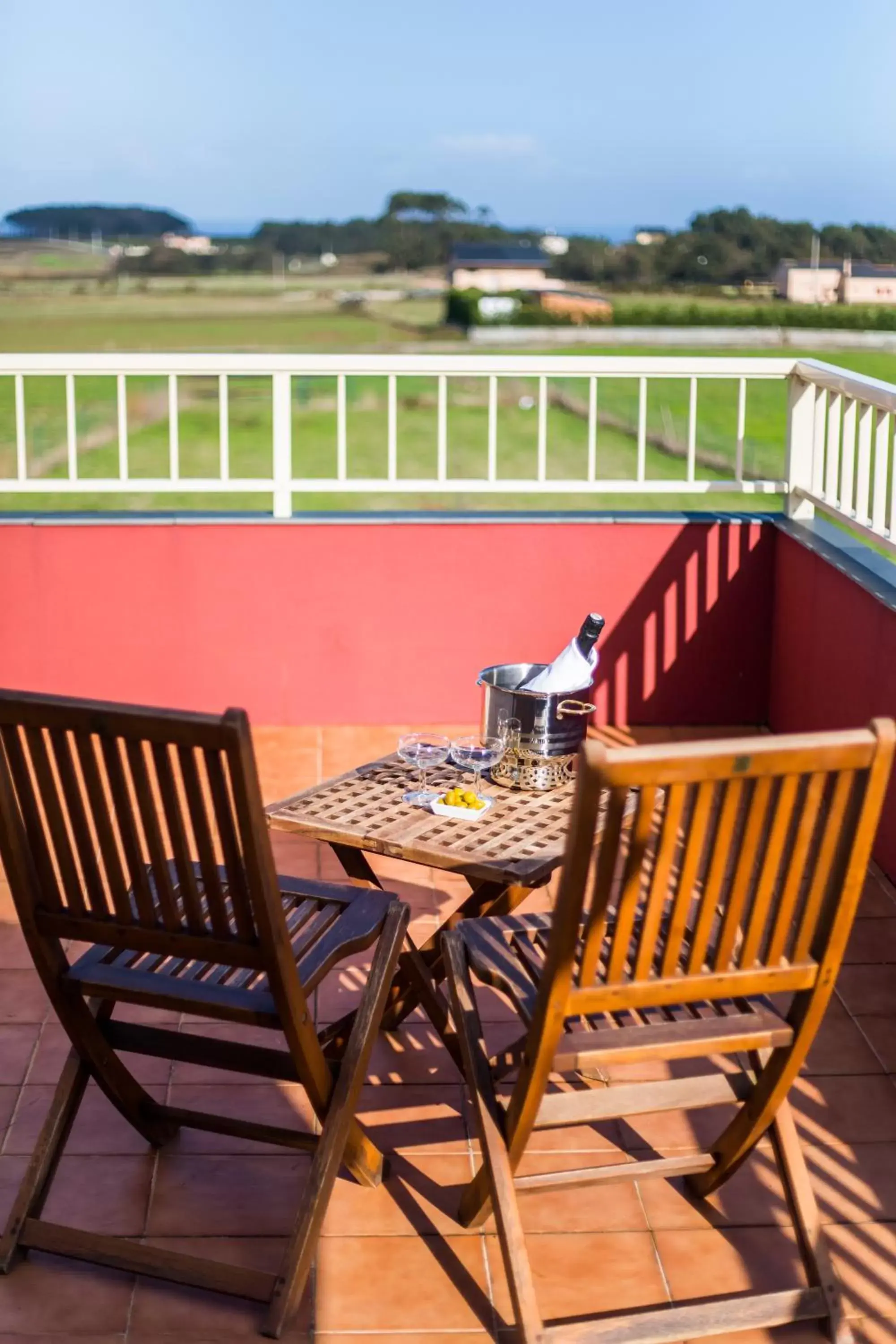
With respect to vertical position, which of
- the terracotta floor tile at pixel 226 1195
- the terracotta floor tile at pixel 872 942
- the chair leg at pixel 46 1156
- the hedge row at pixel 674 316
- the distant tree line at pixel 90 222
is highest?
the distant tree line at pixel 90 222

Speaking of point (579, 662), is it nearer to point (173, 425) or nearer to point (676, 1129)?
point (676, 1129)

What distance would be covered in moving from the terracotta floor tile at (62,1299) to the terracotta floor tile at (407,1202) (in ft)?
1.15

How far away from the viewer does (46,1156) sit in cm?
215

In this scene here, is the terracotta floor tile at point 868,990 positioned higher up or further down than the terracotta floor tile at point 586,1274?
higher up

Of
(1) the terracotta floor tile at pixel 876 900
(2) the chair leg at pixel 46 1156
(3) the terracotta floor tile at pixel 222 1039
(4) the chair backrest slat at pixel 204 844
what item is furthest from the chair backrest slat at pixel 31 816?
(1) the terracotta floor tile at pixel 876 900

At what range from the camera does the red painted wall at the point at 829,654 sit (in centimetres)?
373

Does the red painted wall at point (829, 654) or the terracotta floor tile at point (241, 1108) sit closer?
the terracotta floor tile at point (241, 1108)

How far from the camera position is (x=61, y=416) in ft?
195

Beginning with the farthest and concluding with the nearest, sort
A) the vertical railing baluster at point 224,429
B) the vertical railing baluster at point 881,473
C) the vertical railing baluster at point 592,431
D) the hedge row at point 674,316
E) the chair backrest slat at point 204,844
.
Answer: the hedge row at point 674,316
the vertical railing baluster at point 592,431
the vertical railing baluster at point 224,429
the vertical railing baluster at point 881,473
the chair backrest slat at point 204,844

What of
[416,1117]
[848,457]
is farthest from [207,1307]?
[848,457]

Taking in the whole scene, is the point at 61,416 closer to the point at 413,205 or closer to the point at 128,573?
the point at 413,205

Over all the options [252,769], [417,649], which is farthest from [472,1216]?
[417,649]

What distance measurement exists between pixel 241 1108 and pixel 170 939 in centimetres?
76

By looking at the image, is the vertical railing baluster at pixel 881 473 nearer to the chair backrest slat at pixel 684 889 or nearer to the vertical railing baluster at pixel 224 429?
the vertical railing baluster at pixel 224 429
